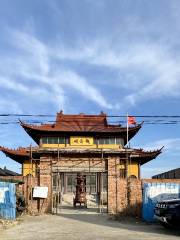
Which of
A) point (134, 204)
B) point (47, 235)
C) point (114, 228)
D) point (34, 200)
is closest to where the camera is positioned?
point (47, 235)

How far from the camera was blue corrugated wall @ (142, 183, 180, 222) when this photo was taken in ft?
53.7

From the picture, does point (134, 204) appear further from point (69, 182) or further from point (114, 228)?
point (69, 182)

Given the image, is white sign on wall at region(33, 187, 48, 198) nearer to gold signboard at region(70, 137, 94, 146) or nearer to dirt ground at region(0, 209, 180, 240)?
dirt ground at region(0, 209, 180, 240)

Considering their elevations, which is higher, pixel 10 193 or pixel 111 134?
pixel 111 134

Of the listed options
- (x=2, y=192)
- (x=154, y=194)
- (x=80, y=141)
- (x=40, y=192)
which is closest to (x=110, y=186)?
(x=40, y=192)

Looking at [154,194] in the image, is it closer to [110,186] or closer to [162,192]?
[162,192]

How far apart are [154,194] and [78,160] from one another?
6.35m

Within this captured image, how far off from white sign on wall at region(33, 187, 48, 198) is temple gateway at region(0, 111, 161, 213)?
0.56ft

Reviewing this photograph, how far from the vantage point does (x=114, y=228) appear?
14.0 meters

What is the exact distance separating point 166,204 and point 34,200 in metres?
9.74

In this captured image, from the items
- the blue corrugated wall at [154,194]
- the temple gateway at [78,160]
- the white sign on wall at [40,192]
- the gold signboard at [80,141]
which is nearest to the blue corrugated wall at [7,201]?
the white sign on wall at [40,192]

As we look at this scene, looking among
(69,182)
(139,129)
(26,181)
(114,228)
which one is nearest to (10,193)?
(26,181)

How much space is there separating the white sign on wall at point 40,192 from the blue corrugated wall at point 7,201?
346 centimetres

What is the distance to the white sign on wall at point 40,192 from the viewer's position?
20.6 meters
